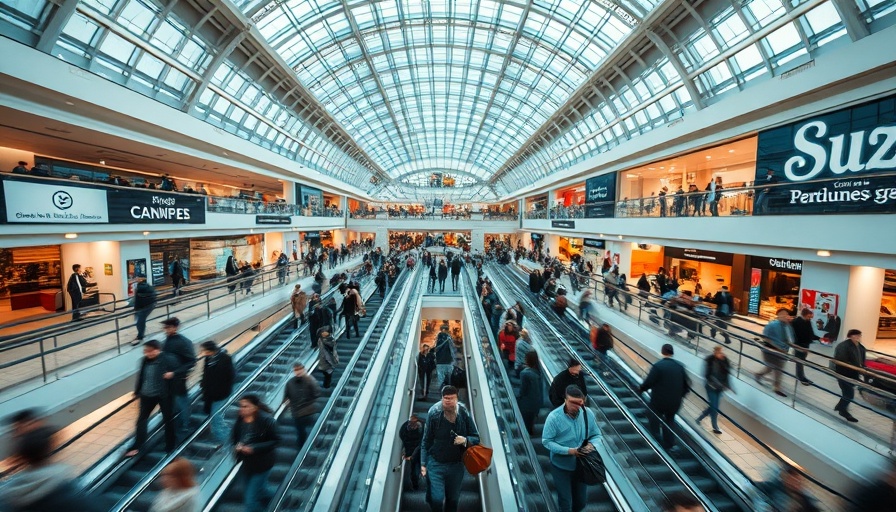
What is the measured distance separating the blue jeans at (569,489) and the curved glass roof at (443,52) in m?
16.7

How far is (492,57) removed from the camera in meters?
25.9

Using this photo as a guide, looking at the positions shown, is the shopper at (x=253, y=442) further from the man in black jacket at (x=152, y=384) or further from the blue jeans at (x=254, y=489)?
the man in black jacket at (x=152, y=384)

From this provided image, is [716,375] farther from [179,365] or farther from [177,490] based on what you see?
[179,365]

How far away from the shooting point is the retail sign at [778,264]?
10.7 meters

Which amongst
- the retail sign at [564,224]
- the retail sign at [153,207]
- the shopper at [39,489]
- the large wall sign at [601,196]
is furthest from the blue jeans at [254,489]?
the retail sign at [564,224]

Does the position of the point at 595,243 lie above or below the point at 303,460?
above

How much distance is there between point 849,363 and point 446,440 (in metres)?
6.29

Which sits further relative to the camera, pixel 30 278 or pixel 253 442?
pixel 30 278

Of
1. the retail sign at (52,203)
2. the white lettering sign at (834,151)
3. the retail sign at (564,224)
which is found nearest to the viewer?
the white lettering sign at (834,151)

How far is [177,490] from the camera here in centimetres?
279

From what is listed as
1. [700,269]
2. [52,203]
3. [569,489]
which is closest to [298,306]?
[52,203]

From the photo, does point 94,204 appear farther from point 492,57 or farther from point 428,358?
point 492,57

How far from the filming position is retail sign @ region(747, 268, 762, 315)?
12.7m

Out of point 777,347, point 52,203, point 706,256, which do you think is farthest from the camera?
point 706,256
